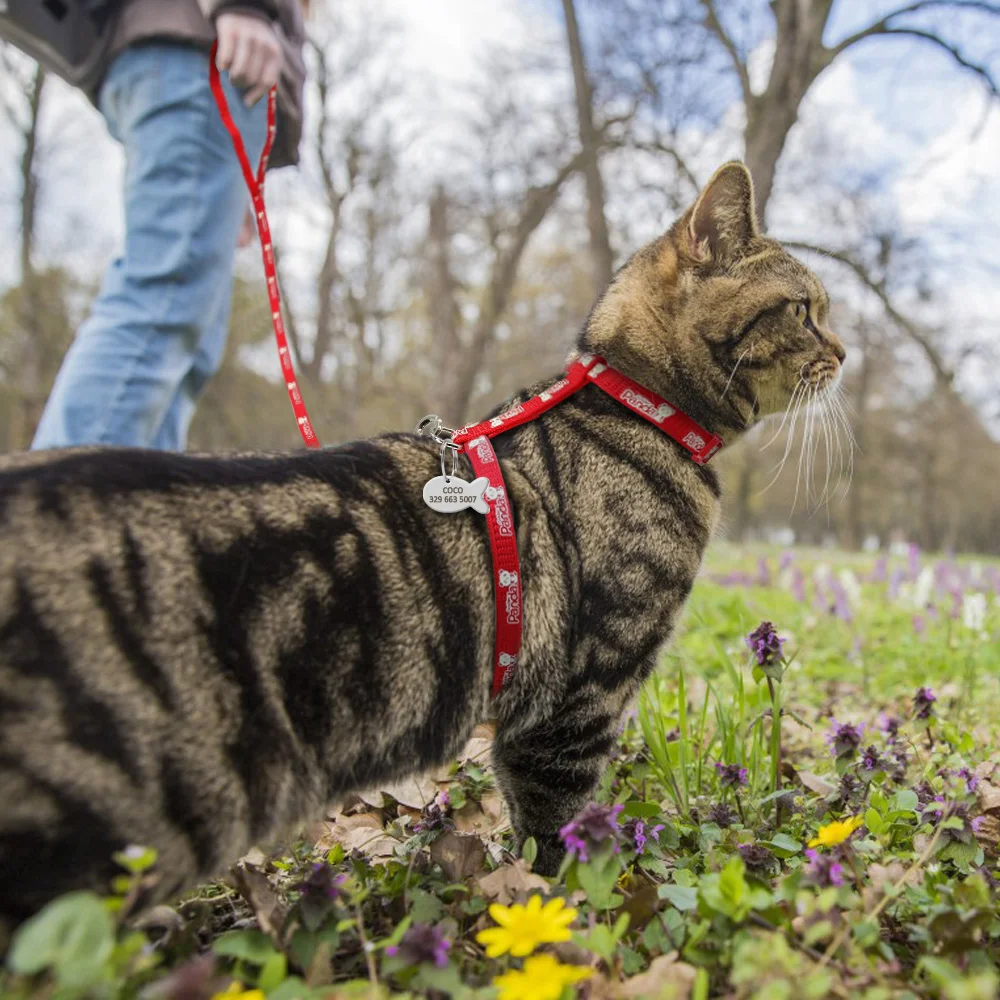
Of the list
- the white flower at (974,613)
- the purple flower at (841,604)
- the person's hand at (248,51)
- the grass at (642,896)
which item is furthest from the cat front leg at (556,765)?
the purple flower at (841,604)

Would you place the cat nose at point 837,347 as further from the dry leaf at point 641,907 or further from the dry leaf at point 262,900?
the dry leaf at point 262,900

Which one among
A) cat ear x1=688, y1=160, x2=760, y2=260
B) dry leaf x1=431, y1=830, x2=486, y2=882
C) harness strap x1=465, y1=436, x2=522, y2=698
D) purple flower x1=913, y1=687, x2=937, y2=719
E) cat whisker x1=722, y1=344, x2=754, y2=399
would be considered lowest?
dry leaf x1=431, y1=830, x2=486, y2=882

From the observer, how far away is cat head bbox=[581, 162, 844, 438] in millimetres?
2068

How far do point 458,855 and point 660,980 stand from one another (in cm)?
57

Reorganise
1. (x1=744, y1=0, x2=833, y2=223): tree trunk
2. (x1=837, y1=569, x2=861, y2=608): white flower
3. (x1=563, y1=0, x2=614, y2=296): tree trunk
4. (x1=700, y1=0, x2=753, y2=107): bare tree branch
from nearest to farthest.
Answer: (x1=837, y1=569, x2=861, y2=608): white flower → (x1=744, y1=0, x2=833, y2=223): tree trunk → (x1=700, y1=0, x2=753, y2=107): bare tree branch → (x1=563, y1=0, x2=614, y2=296): tree trunk

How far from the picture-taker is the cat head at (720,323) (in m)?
2.07

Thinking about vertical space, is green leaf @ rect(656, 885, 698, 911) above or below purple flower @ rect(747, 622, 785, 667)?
below

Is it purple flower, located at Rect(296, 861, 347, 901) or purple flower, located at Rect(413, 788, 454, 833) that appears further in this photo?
purple flower, located at Rect(413, 788, 454, 833)

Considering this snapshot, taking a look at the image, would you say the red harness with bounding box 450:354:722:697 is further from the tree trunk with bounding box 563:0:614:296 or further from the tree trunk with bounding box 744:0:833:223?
the tree trunk with bounding box 563:0:614:296

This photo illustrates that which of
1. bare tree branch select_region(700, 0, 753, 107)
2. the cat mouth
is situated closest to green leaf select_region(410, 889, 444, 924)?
the cat mouth

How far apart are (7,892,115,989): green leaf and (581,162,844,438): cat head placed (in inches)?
62.8

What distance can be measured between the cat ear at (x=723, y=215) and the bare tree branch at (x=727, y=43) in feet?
18.0

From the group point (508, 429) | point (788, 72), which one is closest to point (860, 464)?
point (788, 72)

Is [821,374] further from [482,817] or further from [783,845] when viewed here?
[482,817]
